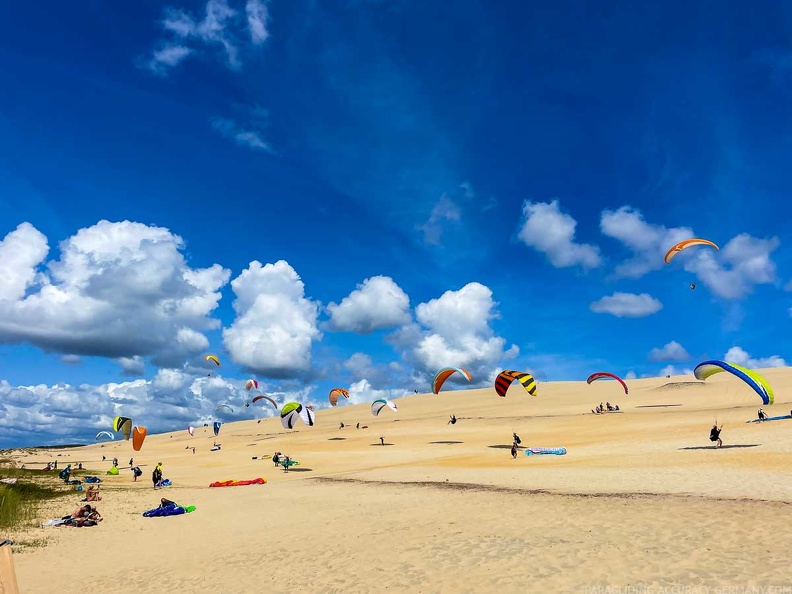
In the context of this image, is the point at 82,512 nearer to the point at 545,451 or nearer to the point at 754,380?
the point at 545,451

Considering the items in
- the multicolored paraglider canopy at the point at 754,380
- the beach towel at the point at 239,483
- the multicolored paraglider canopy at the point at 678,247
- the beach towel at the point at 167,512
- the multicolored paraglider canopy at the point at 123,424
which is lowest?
the beach towel at the point at 239,483

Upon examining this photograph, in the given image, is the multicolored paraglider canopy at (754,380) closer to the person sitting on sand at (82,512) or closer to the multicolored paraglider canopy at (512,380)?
the multicolored paraglider canopy at (512,380)

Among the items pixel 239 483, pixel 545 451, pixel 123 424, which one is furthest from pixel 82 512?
pixel 123 424

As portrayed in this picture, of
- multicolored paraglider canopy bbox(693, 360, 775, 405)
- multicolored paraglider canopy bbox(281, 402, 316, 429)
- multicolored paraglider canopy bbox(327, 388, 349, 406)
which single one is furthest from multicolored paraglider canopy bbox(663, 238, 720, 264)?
multicolored paraglider canopy bbox(327, 388, 349, 406)

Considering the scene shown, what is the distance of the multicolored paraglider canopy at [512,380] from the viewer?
31.2m

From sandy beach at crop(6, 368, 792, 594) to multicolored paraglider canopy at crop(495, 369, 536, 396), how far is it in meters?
4.47

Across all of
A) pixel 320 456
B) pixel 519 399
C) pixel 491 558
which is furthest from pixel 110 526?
pixel 519 399

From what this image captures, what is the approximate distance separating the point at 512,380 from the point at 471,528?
21.1 meters

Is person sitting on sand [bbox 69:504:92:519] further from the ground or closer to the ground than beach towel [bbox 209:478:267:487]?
further from the ground

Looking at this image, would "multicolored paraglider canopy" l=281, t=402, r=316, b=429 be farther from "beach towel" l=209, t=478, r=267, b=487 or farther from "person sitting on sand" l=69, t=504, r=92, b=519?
"person sitting on sand" l=69, t=504, r=92, b=519

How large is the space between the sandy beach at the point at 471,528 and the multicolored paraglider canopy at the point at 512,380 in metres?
4.47

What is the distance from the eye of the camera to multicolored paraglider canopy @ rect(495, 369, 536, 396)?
31188 millimetres

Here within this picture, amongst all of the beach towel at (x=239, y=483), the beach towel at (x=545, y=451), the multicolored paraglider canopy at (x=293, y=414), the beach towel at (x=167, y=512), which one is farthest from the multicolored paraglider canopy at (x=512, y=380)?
the beach towel at (x=167, y=512)

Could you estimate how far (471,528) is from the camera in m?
11.9
